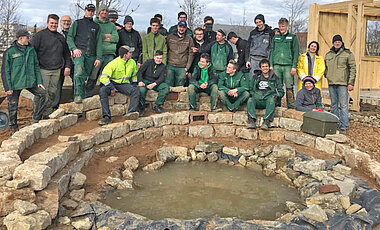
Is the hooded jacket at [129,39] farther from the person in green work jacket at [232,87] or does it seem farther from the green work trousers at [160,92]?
the person in green work jacket at [232,87]

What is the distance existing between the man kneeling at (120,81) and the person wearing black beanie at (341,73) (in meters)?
4.37

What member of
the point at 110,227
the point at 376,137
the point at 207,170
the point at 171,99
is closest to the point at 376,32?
the point at 376,137

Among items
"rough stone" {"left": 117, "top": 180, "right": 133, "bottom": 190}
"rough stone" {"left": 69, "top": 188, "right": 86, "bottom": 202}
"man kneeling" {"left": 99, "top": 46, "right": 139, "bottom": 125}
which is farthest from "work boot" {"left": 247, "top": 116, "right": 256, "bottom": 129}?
"rough stone" {"left": 69, "top": 188, "right": 86, "bottom": 202}

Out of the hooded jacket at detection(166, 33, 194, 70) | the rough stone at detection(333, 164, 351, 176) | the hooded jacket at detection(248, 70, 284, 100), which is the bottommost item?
the rough stone at detection(333, 164, 351, 176)

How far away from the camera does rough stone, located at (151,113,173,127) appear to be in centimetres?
806

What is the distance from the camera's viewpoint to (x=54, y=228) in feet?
13.6

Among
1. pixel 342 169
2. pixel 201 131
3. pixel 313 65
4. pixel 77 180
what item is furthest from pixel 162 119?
pixel 342 169

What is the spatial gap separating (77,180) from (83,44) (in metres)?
3.29

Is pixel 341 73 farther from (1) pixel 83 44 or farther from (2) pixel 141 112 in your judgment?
(1) pixel 83 44

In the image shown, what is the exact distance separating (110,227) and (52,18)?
4586 millimetres

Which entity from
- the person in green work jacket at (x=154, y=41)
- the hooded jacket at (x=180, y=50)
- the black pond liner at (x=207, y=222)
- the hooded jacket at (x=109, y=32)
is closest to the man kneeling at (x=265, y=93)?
the hooded jacket at (x=180, y=50)

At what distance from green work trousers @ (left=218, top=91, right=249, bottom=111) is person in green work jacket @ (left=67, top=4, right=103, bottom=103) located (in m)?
2.88

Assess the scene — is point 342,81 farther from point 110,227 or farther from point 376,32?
point 376,32

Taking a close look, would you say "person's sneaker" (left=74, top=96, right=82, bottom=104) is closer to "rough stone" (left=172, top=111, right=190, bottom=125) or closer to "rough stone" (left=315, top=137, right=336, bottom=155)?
"rough stone" (left=172, top=111, right=190, bottom=125)
